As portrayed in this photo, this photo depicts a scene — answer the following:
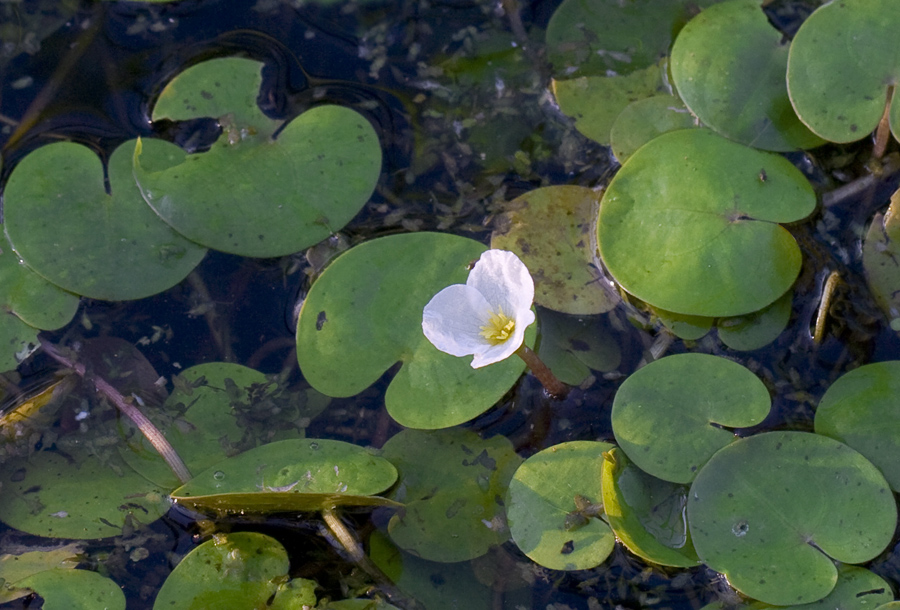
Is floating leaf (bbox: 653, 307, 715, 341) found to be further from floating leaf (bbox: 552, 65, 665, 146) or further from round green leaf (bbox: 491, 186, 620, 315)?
floating leaf (bbox: 552, 65, 665, 146)

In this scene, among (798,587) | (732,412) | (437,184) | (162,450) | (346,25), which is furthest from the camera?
(346,25)

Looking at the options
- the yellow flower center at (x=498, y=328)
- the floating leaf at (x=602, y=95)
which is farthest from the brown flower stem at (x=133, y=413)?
the floating leaf at (x=602, y=95)

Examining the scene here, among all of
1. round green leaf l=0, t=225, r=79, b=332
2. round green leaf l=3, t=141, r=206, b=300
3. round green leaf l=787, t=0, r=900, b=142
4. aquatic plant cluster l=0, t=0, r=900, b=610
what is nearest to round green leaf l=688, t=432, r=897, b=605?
aquatic plant cluster l=0, t=0, r=900, b=610

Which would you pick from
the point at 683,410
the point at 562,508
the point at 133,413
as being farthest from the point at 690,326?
the point at 133,413

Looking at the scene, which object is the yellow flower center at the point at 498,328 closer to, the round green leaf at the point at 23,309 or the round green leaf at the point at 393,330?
the round green leaf at the point at 393,330

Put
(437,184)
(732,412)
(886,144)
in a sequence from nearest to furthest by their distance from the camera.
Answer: (732,412)
(886,144)
(437,184)

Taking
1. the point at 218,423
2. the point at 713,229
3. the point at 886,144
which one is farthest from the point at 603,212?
the point at 218,423

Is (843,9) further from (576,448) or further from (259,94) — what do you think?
(259,94)
